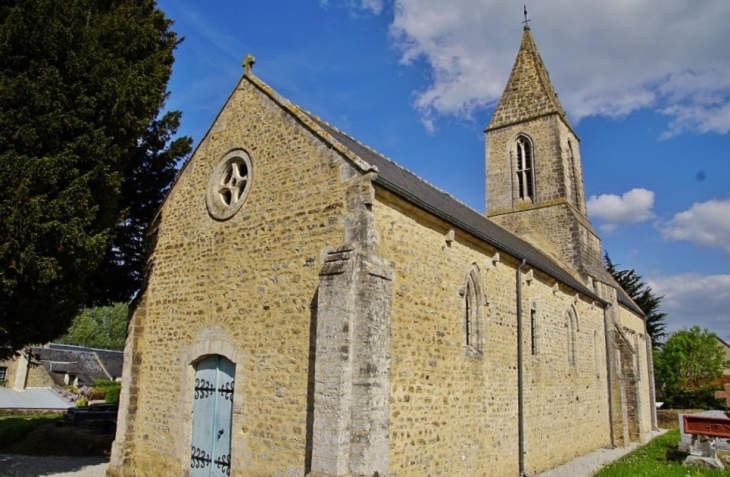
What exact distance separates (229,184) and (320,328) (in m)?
4.33

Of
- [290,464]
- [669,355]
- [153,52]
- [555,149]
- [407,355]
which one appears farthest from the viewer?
[669,355]

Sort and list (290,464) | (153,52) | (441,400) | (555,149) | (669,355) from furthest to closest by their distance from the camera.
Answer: (669,355) < (555,149) < (153,52) < (441,400) < (290,464)

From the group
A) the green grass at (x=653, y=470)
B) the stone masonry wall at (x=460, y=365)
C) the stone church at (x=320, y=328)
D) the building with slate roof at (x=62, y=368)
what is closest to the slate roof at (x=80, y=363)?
the building with slate roof at (x=62, y=368)

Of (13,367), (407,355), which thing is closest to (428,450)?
(407,355)

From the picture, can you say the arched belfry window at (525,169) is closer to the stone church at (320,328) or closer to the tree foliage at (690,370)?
the stone church at (320,328)

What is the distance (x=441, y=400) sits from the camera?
9.28 metres

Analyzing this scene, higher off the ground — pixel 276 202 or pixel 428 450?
pixel 276 202

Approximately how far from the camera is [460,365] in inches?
393

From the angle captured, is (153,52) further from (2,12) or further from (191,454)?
(191,454)

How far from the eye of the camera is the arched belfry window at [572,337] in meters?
15.7

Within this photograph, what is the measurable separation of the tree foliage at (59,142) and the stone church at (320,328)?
1792mm

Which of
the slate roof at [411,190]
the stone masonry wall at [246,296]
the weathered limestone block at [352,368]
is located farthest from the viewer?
the slate roof at [411,190]

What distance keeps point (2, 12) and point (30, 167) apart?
3.09m

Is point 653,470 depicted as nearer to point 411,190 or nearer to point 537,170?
point 411,190
